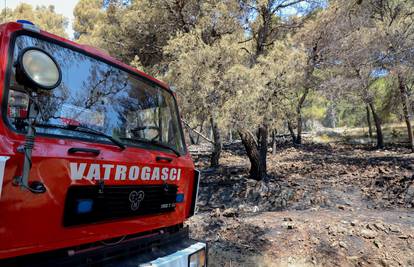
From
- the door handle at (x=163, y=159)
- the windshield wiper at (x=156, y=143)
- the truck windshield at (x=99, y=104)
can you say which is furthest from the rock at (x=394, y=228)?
the door handle at (x=163, y=159)

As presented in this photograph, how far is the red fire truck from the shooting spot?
5.98 ft

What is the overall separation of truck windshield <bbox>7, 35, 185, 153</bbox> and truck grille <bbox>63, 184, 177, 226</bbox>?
354 mm

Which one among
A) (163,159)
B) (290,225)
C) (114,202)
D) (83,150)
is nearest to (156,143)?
(163,159)

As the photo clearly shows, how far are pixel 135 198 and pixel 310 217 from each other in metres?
4.56

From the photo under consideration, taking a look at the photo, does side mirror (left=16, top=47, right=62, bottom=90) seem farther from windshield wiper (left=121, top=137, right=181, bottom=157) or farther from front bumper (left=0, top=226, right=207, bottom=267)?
front bumper (left=0, top=226, right=207, bottom=267)

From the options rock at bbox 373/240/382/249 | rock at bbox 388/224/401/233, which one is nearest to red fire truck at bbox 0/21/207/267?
rock at bbox 373/240/382/249

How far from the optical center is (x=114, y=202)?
2309 millimetres

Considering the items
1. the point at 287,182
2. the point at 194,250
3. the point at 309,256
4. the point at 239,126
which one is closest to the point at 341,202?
the point at 287,182

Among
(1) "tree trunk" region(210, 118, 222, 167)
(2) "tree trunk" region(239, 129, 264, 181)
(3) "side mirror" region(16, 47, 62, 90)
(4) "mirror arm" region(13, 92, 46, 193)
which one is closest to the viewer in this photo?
(4) "mirror arm" region(13, 92, 46, 193)

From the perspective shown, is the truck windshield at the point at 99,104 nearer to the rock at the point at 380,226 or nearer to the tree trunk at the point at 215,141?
the rock at the point at 380,226

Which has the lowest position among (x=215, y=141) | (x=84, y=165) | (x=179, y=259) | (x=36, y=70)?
(x=179, y=259)

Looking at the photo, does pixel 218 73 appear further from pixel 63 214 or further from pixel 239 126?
pixel 63 214

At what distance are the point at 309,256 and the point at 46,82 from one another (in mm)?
4184

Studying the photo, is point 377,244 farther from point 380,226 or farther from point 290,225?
point 290,225
